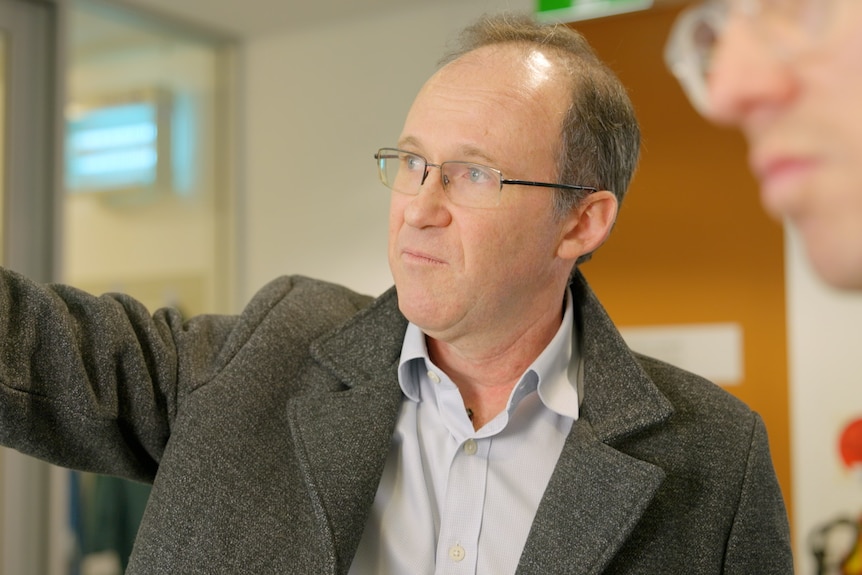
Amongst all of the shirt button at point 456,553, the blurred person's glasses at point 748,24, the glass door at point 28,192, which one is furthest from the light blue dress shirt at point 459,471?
the glass door at point 28,192

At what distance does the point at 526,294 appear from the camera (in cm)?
150

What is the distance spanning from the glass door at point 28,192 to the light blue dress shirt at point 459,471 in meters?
2.01

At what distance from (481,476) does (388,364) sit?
0.23m

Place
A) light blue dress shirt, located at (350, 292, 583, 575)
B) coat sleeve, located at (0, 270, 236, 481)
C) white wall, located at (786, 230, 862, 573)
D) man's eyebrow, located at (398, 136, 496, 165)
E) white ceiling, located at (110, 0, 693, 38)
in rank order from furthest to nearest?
1. white ceiling, located at (110, 0, 693, 38)
2. white wall, located at (786, 230, 862, 573)
3. man's eyebrow, located at (398, 136, 496, 165)
4. light blue dress shirt, located at (350, 292, 583, 575)
5. coat sleeve, located at (0, 270, 236, 481)

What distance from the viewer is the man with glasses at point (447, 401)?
50.9 inches

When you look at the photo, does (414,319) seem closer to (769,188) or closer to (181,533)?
(181,533)

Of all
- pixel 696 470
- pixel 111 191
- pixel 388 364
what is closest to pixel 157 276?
pixel 111 191

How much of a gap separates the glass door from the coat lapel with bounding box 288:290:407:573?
1.92 metres

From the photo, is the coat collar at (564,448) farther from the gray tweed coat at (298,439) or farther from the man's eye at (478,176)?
the man's eye at (478,176)

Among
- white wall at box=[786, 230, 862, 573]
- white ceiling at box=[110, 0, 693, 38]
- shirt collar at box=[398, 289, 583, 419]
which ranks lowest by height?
white wall at box=[786, 230, 862, 573]

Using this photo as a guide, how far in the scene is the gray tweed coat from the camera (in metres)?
1.27

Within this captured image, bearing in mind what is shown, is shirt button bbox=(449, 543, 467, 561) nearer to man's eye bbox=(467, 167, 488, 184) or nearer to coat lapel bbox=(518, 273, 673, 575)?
coat lapel bbox=(518, 273, 673, 575)

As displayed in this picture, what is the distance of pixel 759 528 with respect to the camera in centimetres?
141

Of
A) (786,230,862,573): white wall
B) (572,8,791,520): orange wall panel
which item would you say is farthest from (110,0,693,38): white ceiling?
(786,230,862,573): white wall
